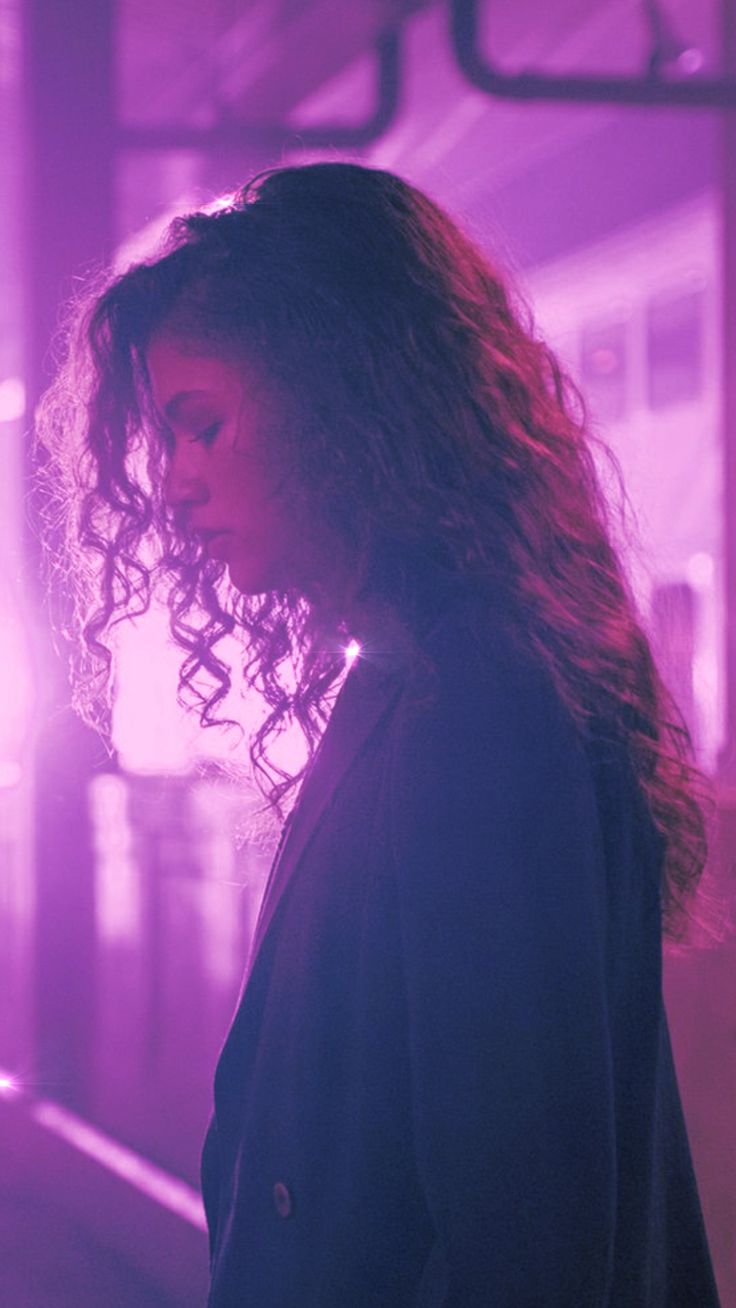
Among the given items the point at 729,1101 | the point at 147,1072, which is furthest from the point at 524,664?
the point at 147,1072

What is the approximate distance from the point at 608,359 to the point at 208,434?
8.21m

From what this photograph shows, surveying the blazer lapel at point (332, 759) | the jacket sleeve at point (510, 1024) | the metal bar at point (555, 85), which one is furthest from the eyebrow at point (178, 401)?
the metal bar at point (555, 85)

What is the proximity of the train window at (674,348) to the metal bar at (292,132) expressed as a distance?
16.0 feet

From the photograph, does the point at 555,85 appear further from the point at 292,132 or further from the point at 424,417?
the point at 424,417

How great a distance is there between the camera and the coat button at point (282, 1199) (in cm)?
86

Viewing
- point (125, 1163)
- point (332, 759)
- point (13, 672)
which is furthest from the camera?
point (13, 672)

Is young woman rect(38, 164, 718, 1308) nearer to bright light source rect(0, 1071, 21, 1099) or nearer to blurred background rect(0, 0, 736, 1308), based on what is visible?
blurred background rect(0, 0, 736, 1308)

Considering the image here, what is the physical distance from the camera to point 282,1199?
862 millimetres

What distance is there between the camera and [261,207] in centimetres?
105

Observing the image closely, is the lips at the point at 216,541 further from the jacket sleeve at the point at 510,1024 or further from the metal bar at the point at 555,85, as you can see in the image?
the metal bar at the point at 555,85

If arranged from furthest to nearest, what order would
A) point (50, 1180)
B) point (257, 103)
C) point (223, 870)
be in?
1. point (223, 870)
2. point (257, 103)
3. point (50, 1180)

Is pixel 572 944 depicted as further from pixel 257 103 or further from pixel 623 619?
pixel 257 103

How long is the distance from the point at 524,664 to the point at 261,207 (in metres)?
0.48

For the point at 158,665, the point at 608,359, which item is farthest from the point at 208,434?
the point at 608,359
